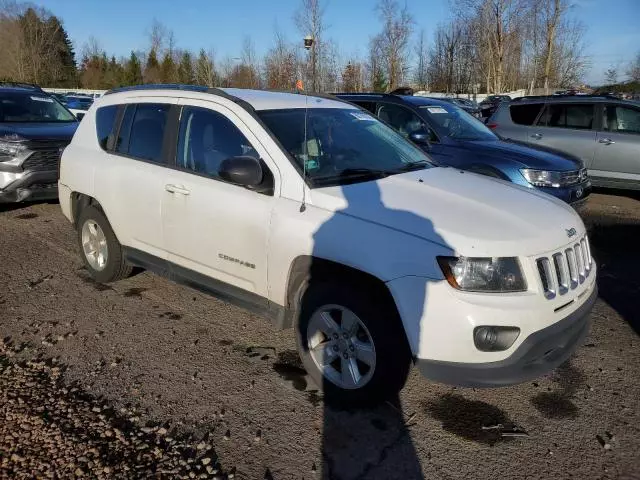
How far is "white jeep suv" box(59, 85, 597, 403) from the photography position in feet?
9.33

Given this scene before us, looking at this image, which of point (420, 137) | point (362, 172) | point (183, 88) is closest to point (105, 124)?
point (183, 88)

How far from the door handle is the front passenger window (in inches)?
6.6

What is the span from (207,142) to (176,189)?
1.40ft

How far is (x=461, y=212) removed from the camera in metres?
3.16

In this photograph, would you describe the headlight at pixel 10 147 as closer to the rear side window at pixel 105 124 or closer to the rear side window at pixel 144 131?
the rear side window at pixel 105 124

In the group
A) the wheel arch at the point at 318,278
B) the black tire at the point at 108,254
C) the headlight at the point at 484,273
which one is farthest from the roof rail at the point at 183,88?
the headlight at the point at 484,273

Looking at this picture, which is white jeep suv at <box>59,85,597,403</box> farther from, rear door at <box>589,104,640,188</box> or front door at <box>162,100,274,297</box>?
rear door at <box>589,104,640,188</box>

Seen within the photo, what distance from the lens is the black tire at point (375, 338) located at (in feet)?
10.0

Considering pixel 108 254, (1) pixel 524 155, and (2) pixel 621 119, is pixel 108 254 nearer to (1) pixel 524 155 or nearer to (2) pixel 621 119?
(1) pixel 524 155

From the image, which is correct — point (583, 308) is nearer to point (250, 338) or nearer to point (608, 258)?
point (250, 338)

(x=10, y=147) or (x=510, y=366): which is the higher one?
(x=10, y=147)

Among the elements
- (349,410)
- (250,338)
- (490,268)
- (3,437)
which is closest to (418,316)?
(490,268)

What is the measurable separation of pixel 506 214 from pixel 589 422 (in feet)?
4.34

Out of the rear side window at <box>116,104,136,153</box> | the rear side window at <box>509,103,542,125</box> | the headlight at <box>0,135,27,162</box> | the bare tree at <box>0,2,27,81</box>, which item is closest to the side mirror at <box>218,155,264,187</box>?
the rear side window at <box>116,104,136,153</box>
